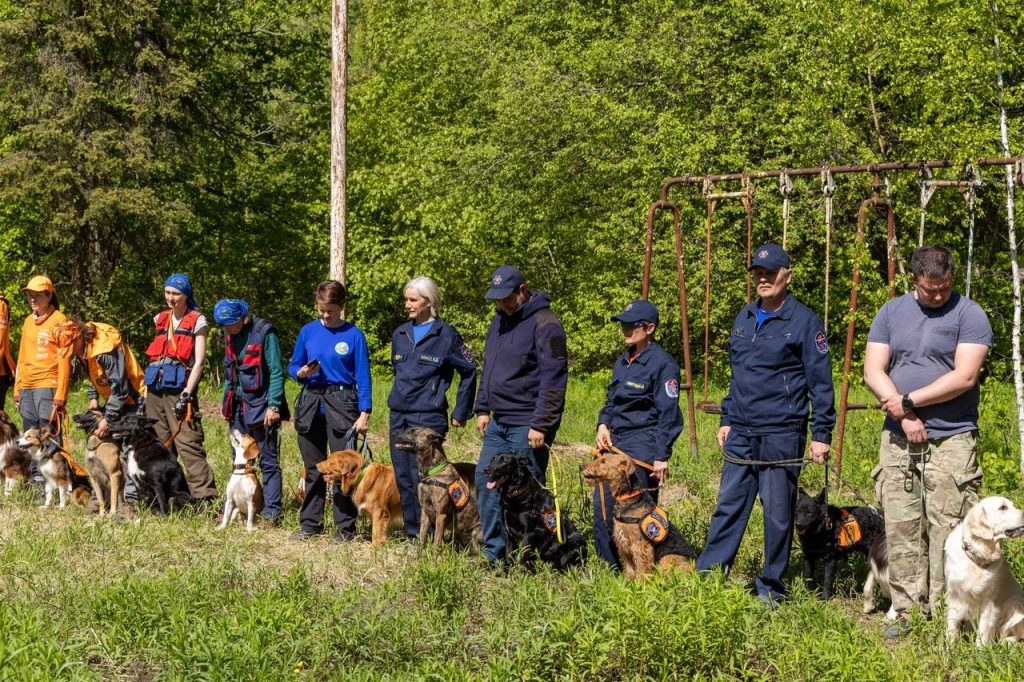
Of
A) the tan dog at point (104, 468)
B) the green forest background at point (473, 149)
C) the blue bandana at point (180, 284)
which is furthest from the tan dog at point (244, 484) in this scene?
the green forest background at point (473, 149)

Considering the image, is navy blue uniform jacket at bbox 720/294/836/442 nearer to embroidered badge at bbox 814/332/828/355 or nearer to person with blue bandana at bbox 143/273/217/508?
embroidered badge at bbox 814/332/828/355

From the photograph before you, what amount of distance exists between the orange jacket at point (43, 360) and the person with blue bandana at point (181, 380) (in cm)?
89

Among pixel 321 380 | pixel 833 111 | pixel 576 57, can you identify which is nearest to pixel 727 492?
pixel 321 380

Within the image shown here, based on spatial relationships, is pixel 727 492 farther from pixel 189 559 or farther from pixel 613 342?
pixel 613 342

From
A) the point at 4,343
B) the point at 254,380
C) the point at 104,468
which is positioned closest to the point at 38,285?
the point at 4,343

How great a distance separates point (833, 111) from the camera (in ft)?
59.2

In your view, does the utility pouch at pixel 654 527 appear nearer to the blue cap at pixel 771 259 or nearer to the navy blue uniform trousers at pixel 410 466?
the blue cap at pixel 771 259

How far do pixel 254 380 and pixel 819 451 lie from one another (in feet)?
14.6

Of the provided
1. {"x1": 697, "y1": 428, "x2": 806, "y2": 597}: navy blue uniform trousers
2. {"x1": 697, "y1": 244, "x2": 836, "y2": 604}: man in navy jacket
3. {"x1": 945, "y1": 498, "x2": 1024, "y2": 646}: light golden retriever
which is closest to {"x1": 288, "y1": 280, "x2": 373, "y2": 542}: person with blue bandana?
{"x1": 697, "y1": 428, "x2": 806, "y2": 597}: navy blue uniform trousers

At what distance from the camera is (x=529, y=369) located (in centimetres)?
694

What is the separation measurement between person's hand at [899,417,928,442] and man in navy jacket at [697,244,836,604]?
0.43 metres

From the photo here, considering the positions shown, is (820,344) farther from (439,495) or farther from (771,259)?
(439,495)

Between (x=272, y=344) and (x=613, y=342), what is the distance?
1298 cm

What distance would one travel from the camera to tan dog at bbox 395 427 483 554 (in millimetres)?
7277
